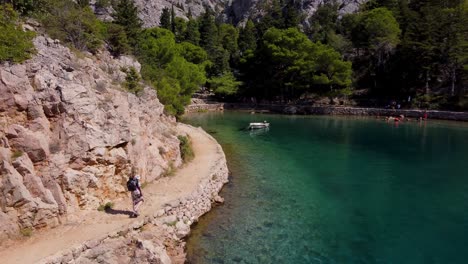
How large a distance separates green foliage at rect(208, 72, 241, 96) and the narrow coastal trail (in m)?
55.6

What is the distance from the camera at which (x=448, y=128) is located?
4981cm

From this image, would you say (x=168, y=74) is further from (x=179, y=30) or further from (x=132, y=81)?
(x=179, y=30)

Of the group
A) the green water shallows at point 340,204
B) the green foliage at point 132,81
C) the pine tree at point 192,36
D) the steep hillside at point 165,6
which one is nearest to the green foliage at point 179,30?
the pine tree at point 192,36

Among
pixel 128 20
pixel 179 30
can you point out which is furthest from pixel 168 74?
pixel 179 30

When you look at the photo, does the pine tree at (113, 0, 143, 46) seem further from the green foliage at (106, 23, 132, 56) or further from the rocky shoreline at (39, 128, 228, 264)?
the rocky shoreline at (39, 128, 228, 264)

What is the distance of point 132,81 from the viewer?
92.7 ft

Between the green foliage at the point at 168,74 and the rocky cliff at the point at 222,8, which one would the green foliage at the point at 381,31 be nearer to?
the rocky cliff at the point at 222,8

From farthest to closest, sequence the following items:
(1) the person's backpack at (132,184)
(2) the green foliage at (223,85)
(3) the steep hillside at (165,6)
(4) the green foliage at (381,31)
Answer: (3) the steep hillside at (165,6)
(2) the green foliage at (223,85)
(4) the green foliage at (381,31)
(1) the person's backpack at (132,184)

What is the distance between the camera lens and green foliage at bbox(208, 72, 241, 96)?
260ft

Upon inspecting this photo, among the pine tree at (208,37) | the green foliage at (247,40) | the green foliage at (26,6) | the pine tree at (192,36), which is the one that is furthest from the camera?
the green foliage at (247,40)

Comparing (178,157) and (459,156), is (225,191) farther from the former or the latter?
(459,156)

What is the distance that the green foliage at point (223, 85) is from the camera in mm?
79312

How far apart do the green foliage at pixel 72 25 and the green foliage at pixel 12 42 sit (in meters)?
6.94

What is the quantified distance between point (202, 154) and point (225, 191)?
5952 millimetres
